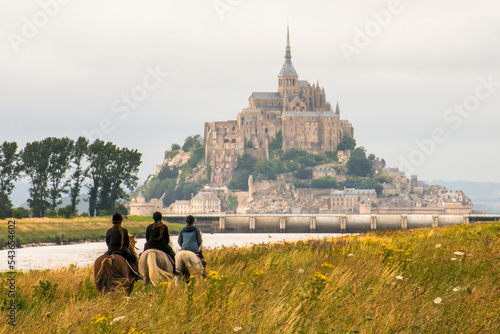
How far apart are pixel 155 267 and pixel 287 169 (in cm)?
17168

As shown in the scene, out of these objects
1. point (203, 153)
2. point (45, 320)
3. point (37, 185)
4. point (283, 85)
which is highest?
point (283, 85)

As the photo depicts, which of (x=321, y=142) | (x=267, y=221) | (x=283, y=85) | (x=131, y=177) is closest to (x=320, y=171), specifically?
(x=321, y=142)

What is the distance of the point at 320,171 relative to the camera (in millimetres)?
182625

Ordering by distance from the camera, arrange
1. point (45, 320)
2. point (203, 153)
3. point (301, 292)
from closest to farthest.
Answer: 1. point (45, 320)
2. point (301, 292)
3. point (203, 153)

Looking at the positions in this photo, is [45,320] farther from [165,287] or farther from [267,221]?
[267,221]

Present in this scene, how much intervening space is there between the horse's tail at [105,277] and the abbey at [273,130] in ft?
553

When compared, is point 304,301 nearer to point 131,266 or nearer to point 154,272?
point 154,272

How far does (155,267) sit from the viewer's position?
12.7m

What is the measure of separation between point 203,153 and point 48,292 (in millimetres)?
182067

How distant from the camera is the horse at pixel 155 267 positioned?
1266 centimetres

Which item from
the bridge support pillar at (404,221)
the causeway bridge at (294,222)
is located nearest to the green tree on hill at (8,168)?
the causeway bridge at (294,222)

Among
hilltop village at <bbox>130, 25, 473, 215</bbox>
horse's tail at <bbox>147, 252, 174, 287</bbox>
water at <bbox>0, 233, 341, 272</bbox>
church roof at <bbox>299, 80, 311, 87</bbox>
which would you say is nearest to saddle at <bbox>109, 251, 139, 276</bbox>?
horse's tail at <bbox>147, 252, 174, 287</bbox>

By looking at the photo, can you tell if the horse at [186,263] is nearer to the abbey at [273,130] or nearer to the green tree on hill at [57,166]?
the green tree on hill at [57,166]

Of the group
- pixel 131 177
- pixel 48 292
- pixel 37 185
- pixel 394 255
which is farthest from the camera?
pixel 131 177
